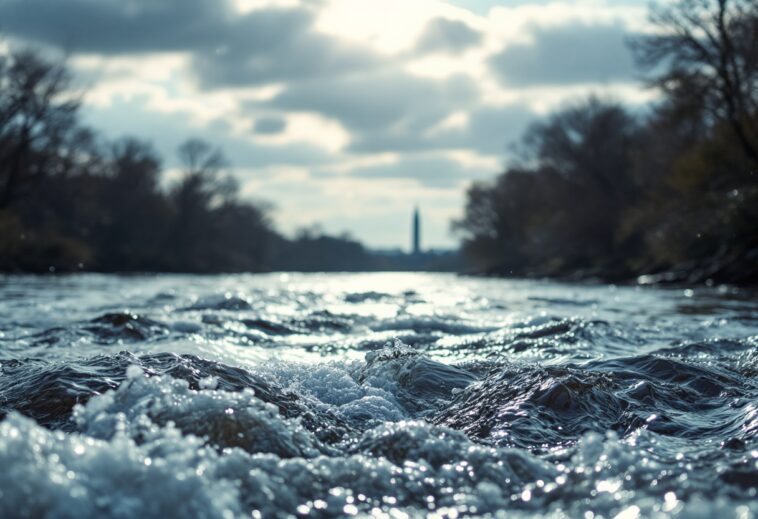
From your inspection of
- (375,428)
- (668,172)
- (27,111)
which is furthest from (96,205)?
(375,428)

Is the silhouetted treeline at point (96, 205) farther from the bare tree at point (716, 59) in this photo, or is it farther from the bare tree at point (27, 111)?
the bare tree at point (716, 59)

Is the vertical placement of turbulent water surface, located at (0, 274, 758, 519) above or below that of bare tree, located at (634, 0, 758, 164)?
below

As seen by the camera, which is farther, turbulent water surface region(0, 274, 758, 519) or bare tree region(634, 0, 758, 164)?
bare tree region(634, 0, 758, 164)

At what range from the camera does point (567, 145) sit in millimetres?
46219

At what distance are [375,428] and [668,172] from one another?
103 feet

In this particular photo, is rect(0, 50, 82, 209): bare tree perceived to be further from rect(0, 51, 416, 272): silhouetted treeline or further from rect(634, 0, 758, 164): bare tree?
rect(634, 0, 758, 164): bare tree

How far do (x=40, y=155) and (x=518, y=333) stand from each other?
29.7 meters

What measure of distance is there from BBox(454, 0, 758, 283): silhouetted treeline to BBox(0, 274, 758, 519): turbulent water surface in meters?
15.4

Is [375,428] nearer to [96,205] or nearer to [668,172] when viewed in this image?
[668,172]

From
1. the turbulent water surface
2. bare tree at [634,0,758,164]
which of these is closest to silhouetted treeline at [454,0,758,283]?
bare tree at [634,0,758,164]

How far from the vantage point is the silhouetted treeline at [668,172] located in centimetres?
2270

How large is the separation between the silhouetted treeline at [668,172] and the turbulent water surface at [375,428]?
15.4 m

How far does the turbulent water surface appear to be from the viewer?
2373 mm

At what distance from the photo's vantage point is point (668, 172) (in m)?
32.5
